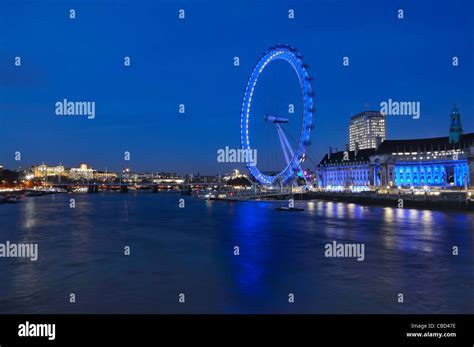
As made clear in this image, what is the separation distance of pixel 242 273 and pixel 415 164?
84.5 m

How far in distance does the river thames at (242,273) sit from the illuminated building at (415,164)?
184 feet

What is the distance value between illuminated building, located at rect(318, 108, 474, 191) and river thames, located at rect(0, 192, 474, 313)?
5624cm

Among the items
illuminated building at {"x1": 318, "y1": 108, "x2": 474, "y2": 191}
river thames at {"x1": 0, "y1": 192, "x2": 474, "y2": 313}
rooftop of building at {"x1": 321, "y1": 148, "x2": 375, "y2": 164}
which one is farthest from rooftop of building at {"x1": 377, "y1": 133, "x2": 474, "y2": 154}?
river thames at {"x1": 0, "y1": 192, "x2": 474, "y2": 313}

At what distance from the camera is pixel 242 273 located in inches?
781

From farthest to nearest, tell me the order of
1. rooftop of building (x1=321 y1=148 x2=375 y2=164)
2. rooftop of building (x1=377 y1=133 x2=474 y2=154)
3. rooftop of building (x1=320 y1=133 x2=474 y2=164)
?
rooftop of building (x1=321 y1=148 x2=375 y2=164) < rooftop of building (x1=320 y1=133 x2=474 y2=164) < rooftop of building (x1=377 y1=133 x2=474 y2=154)

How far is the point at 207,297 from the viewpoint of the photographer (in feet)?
51.2

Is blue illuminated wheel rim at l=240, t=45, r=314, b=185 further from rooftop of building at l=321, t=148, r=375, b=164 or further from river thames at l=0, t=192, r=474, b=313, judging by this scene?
rooftop of building at l=321, t=148, r=375, b=164

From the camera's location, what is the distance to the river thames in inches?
576

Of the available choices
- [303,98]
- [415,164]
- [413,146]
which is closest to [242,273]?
[303,98]

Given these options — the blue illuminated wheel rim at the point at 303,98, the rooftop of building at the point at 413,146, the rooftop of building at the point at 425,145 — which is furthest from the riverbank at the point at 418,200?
the rooftop of building at the point at 425,145

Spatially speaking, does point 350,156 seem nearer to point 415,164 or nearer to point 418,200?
point 415,164
